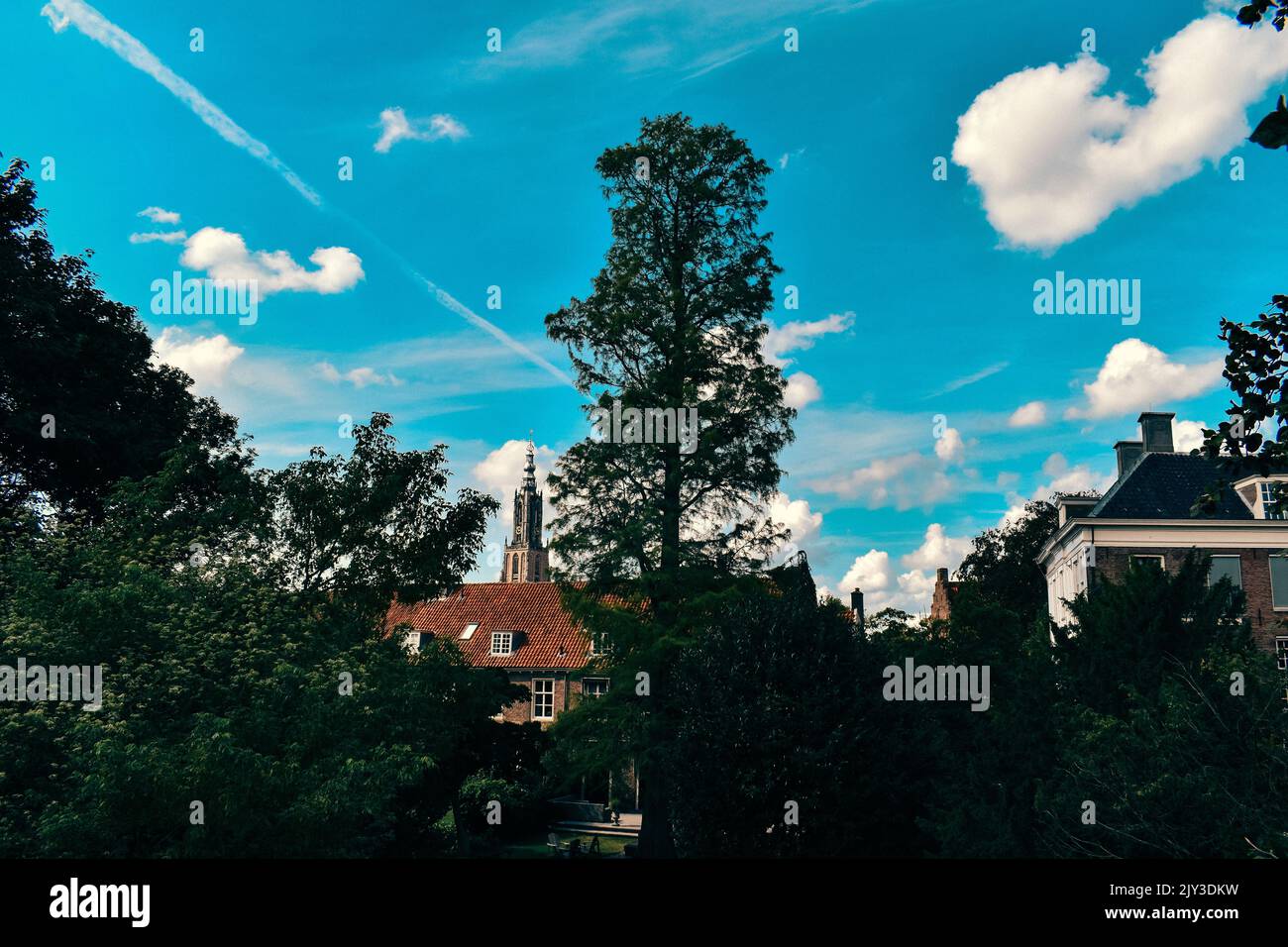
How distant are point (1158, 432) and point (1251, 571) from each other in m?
7.02

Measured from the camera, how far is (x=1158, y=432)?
40.5 meters

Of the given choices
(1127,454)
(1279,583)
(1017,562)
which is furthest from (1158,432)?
(1017,562)

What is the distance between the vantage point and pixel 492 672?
25844 millimetres

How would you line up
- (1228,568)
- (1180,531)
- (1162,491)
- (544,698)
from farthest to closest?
(544,698)
(1162,491)
(1180,531)
(1228,568)

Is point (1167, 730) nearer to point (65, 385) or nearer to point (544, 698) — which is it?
point (65, 385)

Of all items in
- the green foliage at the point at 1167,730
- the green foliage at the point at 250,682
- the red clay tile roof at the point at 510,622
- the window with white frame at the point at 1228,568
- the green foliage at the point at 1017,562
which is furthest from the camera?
the green foliage at the point at 1017,562

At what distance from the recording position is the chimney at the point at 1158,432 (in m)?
40.4

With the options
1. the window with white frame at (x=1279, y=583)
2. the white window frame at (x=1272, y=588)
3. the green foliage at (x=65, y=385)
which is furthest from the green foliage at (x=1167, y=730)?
the green foliage at (x=65, y=385)

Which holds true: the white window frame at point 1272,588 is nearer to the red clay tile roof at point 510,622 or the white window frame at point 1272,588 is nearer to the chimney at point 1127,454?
the chimney at point 1127,454

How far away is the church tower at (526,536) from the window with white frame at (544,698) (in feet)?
272
